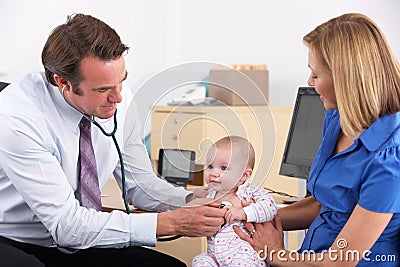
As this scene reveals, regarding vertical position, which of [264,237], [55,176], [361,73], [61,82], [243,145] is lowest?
[264,237]

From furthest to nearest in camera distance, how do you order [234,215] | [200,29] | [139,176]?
[200,29], [139,176], [234,215]

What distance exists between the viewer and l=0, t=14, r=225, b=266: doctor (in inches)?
72.4

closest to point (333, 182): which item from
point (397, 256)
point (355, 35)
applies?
point (397, 256)

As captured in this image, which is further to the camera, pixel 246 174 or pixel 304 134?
pixel 304 134

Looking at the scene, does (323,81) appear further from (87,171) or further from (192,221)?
(87,171)

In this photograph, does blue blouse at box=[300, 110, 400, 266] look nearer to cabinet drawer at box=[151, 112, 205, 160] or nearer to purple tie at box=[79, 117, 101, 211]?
cabinet drawer at box=[151, 112, 205, 160]

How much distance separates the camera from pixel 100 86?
1878mm

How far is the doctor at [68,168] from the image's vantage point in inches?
72.4

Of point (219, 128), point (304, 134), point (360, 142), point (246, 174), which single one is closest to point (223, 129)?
point (219, 128)

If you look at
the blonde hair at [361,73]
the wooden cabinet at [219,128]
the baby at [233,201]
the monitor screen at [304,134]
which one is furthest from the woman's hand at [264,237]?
the monitor screen at [304,134]

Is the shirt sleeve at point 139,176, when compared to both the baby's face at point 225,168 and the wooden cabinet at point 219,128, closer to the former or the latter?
the wooden cabinet at point 219,128

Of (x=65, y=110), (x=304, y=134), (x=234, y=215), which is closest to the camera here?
(x=234, y=215)

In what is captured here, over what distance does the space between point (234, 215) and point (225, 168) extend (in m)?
0.12

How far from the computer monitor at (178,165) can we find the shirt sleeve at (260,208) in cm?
18
